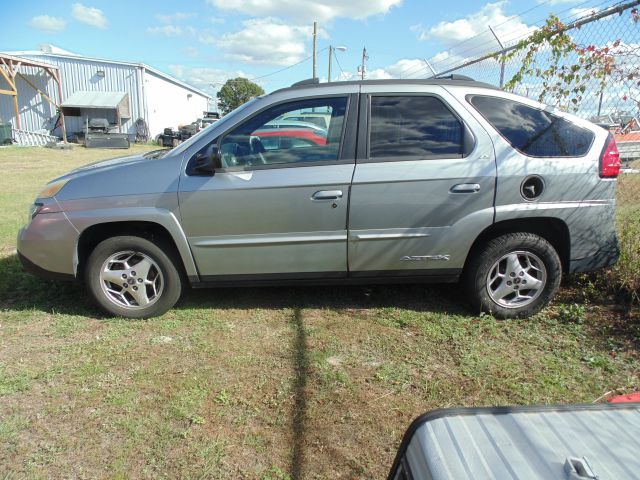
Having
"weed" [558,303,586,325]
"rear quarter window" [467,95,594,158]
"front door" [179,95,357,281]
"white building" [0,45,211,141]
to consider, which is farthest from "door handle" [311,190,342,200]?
"white building" [0,45,211,141]

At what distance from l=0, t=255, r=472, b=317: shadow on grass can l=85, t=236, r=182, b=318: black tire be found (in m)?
0.30

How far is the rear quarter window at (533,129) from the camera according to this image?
11.8 feet

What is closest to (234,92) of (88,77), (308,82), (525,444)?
(88,77)

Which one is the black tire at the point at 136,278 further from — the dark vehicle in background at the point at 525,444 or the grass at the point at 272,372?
the dark vehicle in background at the point at 525,444

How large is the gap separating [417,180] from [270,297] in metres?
1.69

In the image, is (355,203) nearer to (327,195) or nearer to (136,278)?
(327,195)

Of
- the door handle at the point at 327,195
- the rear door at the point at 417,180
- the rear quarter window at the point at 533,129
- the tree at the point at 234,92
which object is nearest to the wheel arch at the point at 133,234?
the door handle at the point at 327,195

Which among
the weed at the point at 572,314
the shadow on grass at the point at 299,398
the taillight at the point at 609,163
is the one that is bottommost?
the shadow on grass at the point at 299,398

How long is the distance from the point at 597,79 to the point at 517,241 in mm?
2274

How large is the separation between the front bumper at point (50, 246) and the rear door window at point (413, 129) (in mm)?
2399

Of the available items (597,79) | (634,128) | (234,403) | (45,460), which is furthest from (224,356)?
(634,128)

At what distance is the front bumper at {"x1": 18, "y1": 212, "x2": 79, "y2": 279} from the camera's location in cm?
358

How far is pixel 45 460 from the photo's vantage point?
7.55 feet

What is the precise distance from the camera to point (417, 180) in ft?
11.4
